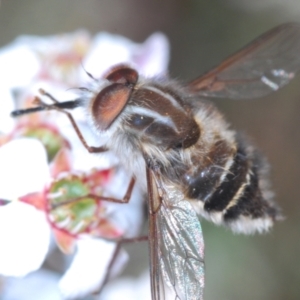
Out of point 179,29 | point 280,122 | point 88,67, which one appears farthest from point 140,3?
point 88,67

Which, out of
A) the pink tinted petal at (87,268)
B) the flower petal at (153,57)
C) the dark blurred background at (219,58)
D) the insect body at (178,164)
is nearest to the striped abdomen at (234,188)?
the insect body at (178,164)

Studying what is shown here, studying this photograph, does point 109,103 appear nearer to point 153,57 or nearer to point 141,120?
point 141,120

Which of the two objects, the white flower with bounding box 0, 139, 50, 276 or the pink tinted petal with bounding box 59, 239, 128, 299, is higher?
the white flower with bounding box 0, 139, 50, 276

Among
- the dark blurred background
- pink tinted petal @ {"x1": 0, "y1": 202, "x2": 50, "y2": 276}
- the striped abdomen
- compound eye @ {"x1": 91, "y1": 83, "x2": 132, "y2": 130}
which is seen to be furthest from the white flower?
the dark blurred background

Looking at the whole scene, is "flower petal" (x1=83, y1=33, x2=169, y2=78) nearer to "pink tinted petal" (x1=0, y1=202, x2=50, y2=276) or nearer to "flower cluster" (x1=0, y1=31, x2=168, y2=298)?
"flower cluster" (x1=0, y1=31, x2=168, y2=298)

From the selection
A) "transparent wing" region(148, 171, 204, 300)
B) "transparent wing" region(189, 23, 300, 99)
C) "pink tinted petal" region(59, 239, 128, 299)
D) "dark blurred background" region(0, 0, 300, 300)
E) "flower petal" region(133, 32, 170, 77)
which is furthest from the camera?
"dark blurred background" region(0, 0, 300, 300)

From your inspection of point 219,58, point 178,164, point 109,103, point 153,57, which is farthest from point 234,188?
point 219,58
